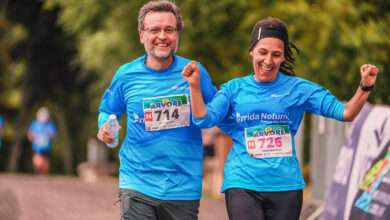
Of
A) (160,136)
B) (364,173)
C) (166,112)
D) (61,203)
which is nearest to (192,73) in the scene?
(166,112)

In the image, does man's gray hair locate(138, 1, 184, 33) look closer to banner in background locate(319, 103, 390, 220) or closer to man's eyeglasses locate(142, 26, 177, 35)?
man's eyeglasses locate(142, 26, 177, 35)

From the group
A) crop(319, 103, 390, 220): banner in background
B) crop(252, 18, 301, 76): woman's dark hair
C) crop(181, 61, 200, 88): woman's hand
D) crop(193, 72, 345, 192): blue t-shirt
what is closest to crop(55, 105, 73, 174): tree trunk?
crop(319, 103, 390, 220): banner in background

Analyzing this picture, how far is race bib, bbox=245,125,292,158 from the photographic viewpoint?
172 inches

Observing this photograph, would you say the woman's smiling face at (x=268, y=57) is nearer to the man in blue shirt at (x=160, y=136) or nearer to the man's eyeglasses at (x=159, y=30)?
the man in blue shirt at (x=160, y=136)

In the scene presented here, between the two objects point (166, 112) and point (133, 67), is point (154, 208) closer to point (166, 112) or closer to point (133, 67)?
point (166, 112)

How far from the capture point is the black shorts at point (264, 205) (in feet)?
14.2

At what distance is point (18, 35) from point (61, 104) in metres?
3.43

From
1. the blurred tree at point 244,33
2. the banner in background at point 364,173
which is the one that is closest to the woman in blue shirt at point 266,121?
the banner in background at point 364,173

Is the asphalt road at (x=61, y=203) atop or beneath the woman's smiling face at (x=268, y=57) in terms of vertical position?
beneath

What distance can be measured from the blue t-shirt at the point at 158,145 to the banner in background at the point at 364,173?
4.99 ft

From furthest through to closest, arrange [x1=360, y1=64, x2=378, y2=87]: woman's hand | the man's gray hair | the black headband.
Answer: the man's gray hair, the black headband, [x1=360, y1=64, x2=378, y2=87]: woman's hand

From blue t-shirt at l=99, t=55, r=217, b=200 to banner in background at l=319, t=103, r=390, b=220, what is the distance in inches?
59.9

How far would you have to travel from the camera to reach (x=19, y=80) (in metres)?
32.6

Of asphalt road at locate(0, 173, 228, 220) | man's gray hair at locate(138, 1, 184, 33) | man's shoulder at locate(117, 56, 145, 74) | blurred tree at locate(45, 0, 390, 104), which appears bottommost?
asphalt road at locate(0, 173, 228, 220)
